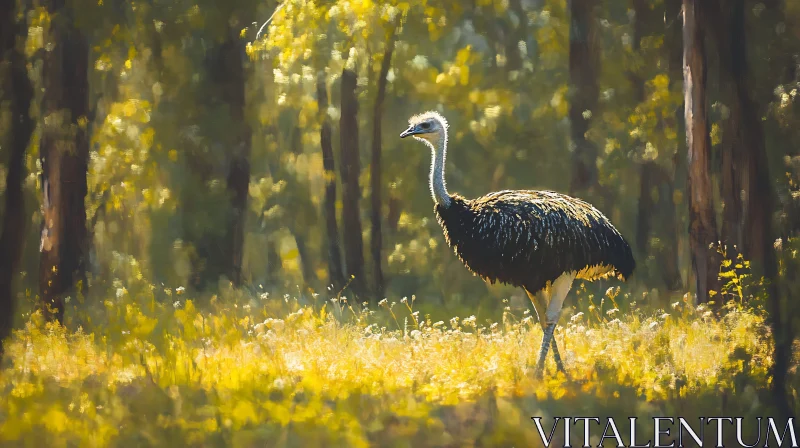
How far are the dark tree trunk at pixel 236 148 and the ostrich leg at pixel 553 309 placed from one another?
29.3 feet

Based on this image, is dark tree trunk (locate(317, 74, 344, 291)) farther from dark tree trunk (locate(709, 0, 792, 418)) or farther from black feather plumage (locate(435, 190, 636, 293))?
black feather plumage (locate(435, 190, 636, 293))

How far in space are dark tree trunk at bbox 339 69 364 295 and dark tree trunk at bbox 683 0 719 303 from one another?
846 centimetres

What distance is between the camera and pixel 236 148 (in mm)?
18141

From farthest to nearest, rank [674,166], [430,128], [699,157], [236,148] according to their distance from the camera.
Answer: [674,166] < [236,148] < [699,157] < [430,128]

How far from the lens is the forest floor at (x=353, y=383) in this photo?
826 cm

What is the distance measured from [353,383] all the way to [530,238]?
2.35 meters

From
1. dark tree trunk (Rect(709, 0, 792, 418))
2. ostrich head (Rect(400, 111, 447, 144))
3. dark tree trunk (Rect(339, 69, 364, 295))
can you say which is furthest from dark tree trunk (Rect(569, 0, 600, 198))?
ostrich head (Rect(400, 111, 447, 144))

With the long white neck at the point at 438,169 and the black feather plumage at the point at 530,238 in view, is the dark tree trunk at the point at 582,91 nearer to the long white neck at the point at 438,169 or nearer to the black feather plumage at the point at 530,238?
the black feather plumage at the point at 530,238

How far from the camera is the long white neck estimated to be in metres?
10.7

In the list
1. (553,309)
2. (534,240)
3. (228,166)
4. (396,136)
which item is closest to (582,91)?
(228,166)

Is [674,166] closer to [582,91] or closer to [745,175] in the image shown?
[582,91]

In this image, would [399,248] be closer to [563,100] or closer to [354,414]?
[563,100]

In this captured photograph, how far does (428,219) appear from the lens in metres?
26.9

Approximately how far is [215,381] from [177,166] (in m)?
12.9
